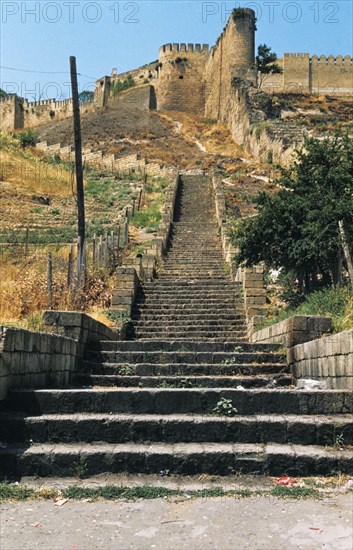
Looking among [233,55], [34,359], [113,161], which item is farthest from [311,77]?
[34,359]

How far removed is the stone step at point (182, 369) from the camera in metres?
8.75

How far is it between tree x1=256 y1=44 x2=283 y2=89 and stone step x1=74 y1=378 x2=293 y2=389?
201 feet

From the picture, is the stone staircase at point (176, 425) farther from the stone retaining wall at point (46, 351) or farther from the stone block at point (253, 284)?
the stone block at point (253, 284)

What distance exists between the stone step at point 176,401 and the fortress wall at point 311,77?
6324 cm

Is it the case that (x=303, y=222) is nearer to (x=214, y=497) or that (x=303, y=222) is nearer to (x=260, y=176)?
(x=214, y=497)

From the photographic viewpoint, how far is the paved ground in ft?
14.0

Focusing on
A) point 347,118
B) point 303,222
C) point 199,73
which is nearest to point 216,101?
point 199,73

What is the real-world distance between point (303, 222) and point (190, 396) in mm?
9552

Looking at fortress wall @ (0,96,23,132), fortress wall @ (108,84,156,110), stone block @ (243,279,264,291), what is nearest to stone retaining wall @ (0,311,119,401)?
stone block @ (243,279,264,291)

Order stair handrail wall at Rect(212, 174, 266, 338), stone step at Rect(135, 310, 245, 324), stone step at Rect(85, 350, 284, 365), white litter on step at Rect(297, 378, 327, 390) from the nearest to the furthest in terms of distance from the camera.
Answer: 1. white litter on step at Rect(297, 378, 327, 390)
2. stone step at Rect(85, 350, 284, 365)
3. stair handrail wall at Rect(212, 174, 266, 338)
4. stone step at Rect(135, 310, 245, 324)

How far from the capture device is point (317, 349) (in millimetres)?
7629

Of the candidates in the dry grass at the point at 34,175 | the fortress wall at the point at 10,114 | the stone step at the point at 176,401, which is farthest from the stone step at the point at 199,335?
the fortress wall at the point at 10,114

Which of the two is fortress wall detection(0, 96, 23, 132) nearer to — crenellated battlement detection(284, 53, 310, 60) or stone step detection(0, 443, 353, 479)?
crenellated battlement detection(284, 53, 310, 60)

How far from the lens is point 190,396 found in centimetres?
654
